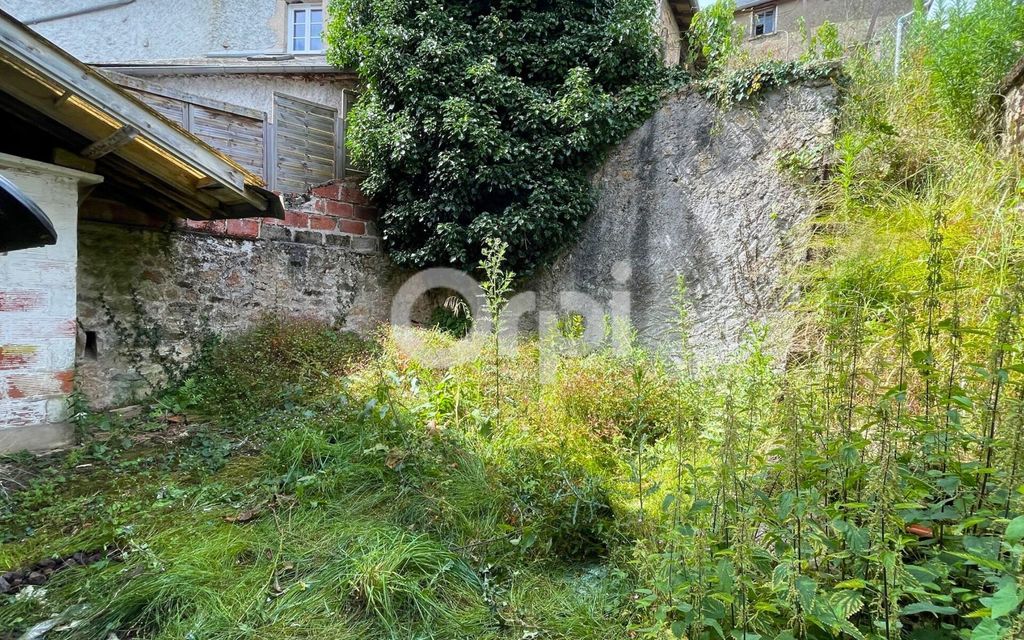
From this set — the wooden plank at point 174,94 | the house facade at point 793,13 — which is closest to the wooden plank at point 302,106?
the wooden plank at point 174,94

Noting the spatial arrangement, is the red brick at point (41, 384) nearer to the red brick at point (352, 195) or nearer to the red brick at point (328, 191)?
the red brick at point (328, 191)

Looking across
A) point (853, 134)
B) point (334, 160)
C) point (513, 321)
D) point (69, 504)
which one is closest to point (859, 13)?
point (853, 134)

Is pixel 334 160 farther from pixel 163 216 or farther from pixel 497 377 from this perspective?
pixel 497 377

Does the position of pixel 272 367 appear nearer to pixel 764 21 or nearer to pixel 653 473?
pixel 653 473

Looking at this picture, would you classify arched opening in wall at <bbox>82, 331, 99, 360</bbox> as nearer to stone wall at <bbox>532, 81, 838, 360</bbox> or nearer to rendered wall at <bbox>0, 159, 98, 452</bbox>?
rendered wall at <bbox>0, 159, 98, 452</bbox>

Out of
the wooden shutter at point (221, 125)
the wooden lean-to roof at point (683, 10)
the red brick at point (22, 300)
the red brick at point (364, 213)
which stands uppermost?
the wooden lean-to roof at point (683, 10)

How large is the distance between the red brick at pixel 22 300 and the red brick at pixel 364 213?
3.36 meters

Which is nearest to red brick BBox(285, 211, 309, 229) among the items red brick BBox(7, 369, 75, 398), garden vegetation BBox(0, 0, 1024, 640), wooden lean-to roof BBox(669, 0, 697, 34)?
garden vegetation BBox(0, 0, 1024, 640)

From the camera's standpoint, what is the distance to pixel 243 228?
554cm

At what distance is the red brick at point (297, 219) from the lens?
19.4 feet

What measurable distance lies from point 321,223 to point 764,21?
557 inches

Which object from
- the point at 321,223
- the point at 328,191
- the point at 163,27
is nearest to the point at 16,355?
the point at 321,223

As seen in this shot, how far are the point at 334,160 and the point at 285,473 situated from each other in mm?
4708

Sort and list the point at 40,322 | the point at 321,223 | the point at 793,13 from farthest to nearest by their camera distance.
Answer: the point at 793,13
the point at 321,223
the point at 40,322
